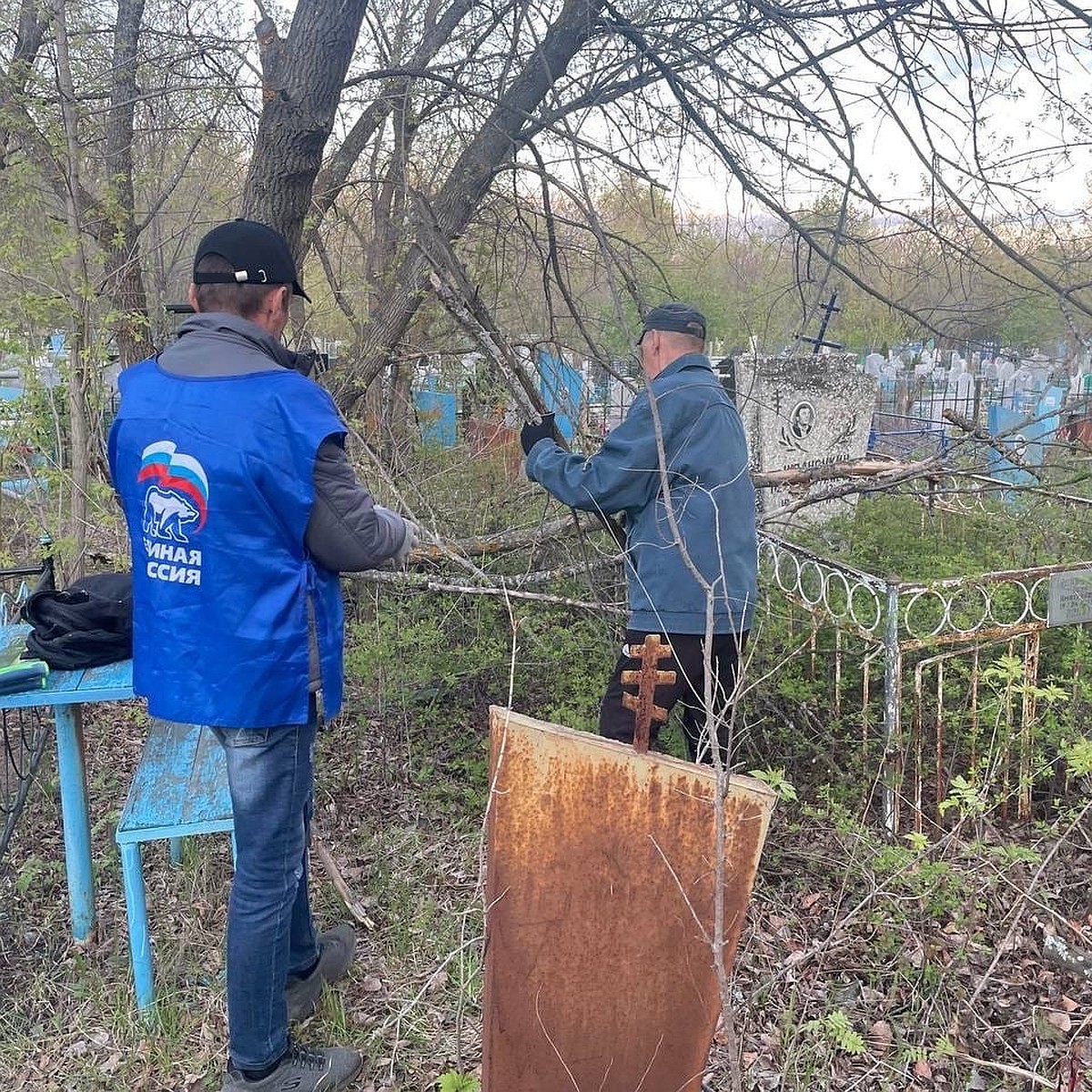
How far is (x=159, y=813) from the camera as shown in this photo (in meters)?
2.39

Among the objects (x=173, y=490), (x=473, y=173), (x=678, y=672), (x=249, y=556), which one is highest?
(x=473, y=173)

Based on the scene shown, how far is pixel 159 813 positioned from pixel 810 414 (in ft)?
20.0

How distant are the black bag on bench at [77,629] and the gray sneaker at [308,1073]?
1.25 metres

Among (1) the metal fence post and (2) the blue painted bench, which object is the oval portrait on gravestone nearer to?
(1) the metal fence post

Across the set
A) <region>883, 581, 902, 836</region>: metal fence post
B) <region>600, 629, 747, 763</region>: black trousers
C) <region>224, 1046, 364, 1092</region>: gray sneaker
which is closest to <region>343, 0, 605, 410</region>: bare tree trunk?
<region>600, 629, 747, 763</region>: black trousers

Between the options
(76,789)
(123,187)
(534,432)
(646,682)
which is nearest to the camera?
(646,682)

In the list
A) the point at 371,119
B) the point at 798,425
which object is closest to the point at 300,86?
the point at 371,119

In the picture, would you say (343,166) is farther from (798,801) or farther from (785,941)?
(785,941)

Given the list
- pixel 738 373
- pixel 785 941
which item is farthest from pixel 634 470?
pixel 738 373

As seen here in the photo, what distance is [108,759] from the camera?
3.91 metres

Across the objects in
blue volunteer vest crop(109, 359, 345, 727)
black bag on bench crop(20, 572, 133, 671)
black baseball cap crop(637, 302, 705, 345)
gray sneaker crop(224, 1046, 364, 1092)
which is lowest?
gray sneaker crop(224, 1046, 364, 1092)

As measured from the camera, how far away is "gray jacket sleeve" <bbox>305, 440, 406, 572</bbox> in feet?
6.14

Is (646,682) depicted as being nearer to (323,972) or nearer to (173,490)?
(173,490)

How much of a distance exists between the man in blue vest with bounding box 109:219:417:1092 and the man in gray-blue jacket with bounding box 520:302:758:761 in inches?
32.2
